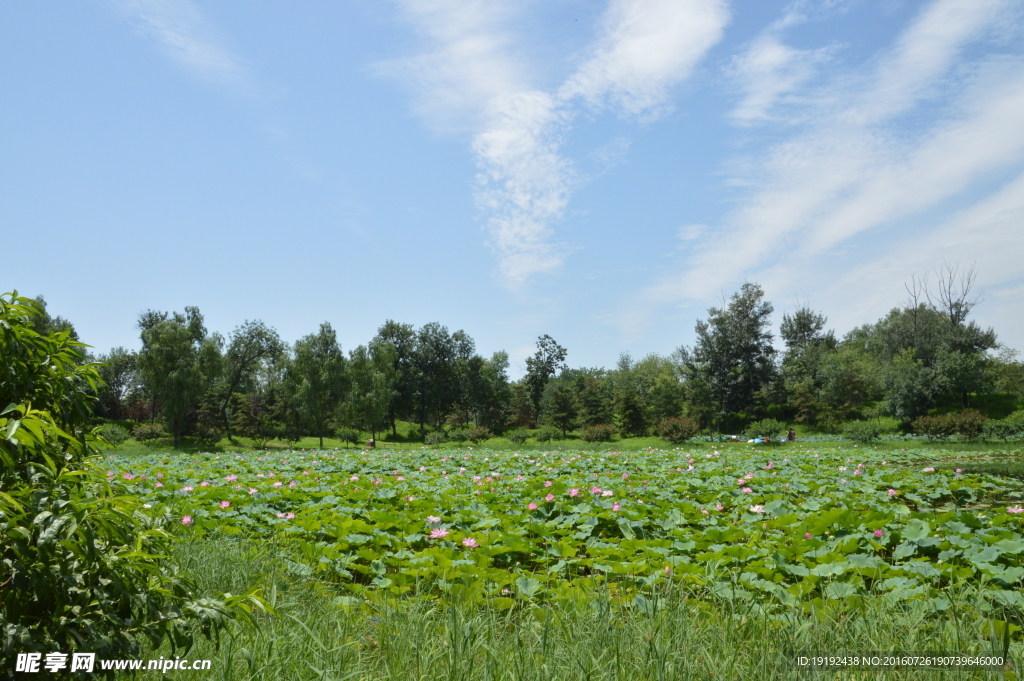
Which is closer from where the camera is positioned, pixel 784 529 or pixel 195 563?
pixel 195 563

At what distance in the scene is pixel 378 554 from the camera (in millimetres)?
4262

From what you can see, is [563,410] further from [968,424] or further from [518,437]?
[968,424]

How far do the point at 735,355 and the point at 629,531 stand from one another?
1282 inches

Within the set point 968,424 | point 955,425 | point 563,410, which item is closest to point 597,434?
point 563,410

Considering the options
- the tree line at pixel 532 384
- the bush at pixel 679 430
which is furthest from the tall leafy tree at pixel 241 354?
the bush at pixel 679 430

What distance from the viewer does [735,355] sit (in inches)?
1373

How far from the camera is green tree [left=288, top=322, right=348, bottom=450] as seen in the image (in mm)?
28406

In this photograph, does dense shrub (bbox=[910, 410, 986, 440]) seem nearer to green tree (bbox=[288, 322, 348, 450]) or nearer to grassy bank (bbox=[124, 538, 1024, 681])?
grassy bank (bbox=[124, 538, 1024, 681])

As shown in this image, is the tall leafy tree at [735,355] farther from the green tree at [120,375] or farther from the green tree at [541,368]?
the green tree at [120,375]

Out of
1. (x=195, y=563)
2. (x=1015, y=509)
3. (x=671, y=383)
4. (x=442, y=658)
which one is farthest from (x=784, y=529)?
(x=671, y=383)

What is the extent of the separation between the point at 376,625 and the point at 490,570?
1.05 m

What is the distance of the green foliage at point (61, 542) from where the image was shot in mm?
1555

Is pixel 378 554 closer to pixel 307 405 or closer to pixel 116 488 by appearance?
pixel 116 488

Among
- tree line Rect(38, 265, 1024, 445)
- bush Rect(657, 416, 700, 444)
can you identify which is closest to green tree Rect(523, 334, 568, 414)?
tree line Rect(38, 265, 1024, 445)
